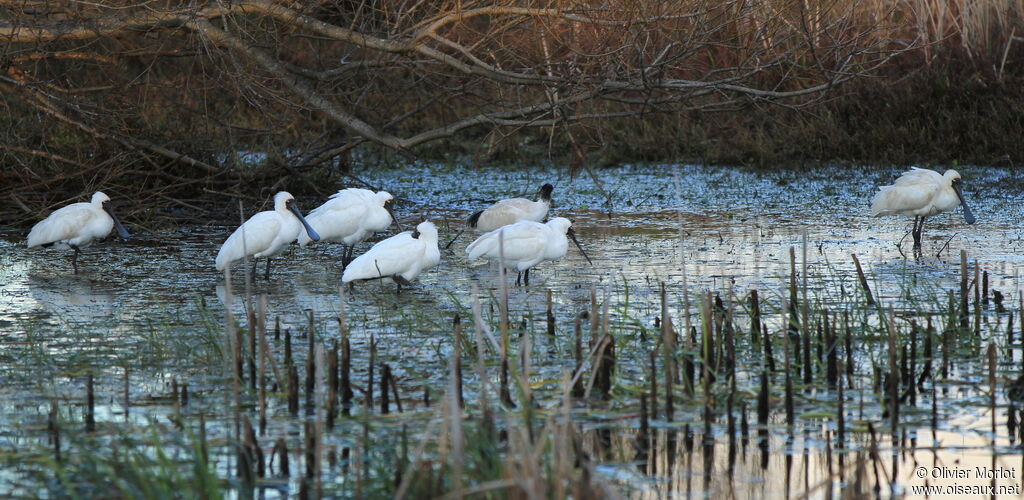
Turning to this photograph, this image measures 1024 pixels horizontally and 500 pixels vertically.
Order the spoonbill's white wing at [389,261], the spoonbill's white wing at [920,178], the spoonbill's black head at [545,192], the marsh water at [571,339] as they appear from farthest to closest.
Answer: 1. the spoonbill's black head at [545,192]
2. the spoonbill's white wing at [920,178]
3. the spoonbill's white wing at [389,261]
4. the marsh water at [571,339]

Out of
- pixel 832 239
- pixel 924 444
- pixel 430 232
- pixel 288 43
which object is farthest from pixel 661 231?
pixel 924 444

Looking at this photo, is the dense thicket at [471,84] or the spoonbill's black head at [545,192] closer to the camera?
the dense thicket at [471,84]

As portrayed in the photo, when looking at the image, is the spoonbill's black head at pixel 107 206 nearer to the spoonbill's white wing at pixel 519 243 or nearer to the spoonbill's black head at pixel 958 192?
the spoonbill's white wing at pixel 519 243

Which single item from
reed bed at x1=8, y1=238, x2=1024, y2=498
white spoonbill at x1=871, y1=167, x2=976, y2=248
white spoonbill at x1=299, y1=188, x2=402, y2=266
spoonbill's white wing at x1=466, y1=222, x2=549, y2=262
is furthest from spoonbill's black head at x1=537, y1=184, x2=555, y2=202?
reed bed at x1=8, y1=238, x2=1024, y2=498

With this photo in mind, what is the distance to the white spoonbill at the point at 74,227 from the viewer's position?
10.1 metres

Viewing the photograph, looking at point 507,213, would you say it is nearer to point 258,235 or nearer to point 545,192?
point 545,192

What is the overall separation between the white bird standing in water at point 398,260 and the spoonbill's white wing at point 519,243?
373 millimetres

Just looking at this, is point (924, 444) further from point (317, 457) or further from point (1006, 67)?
point (1006, 67)

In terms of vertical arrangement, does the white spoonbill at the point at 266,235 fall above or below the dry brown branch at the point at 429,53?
below

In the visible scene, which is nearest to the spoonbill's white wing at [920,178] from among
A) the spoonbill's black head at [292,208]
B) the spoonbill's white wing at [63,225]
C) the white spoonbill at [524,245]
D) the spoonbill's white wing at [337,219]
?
the white spoonbill at [524,245]

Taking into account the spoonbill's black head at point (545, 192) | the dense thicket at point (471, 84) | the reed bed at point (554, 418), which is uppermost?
the dense thicket at point (471, 84)

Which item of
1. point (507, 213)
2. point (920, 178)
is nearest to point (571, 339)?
point (507, 213)

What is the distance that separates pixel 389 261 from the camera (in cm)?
860

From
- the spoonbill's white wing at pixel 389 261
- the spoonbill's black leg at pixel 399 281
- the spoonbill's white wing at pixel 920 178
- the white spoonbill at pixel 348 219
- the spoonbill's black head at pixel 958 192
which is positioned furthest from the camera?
the spoonbill's black head at pixel 958 192
